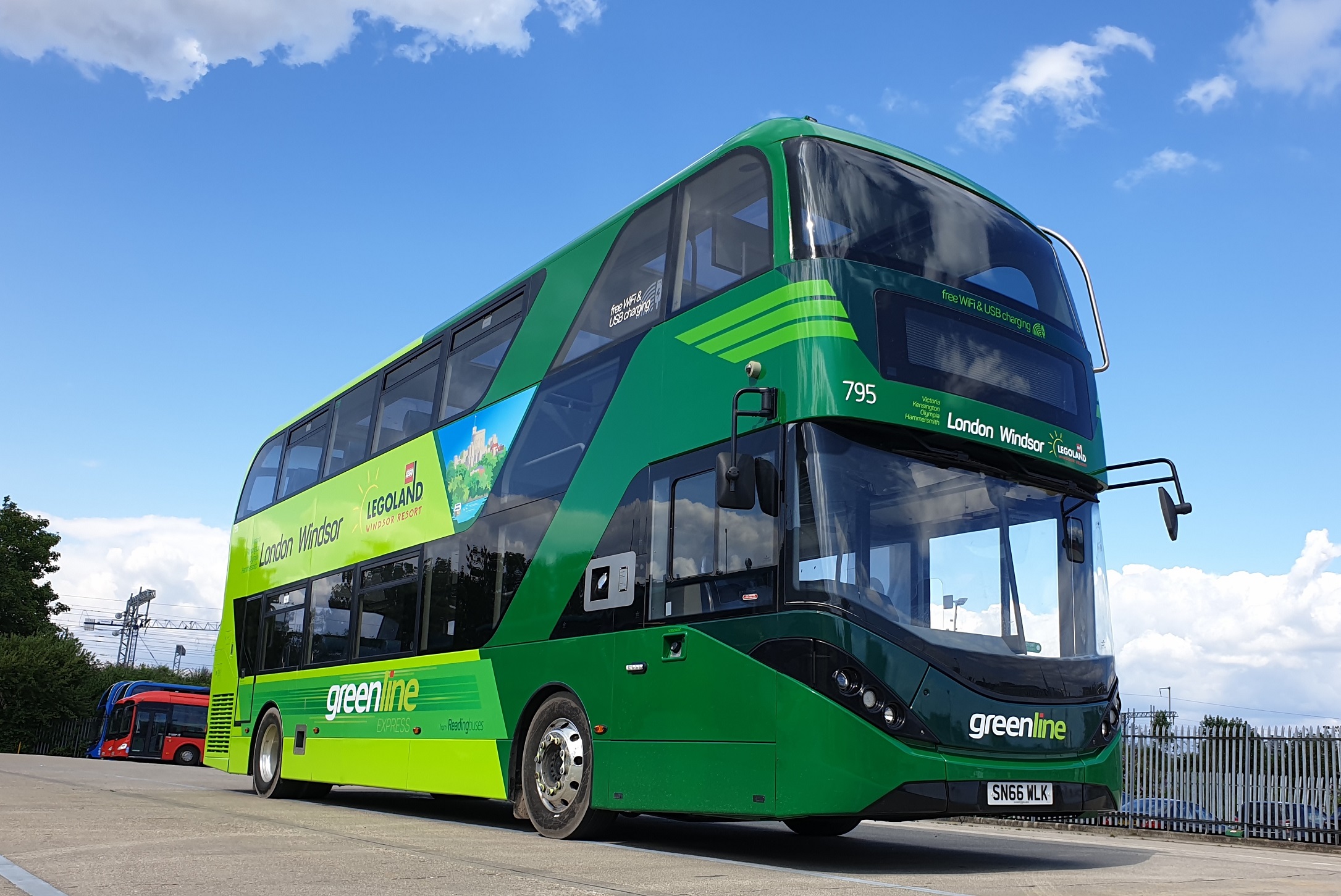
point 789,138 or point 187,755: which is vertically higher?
point 789,138

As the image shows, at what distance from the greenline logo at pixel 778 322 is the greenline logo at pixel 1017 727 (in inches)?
95.4

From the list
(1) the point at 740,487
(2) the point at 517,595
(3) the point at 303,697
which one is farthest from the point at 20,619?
(1) the point at 740,487

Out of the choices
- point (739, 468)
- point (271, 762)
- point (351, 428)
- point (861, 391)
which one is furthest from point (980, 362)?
point (271, 762)

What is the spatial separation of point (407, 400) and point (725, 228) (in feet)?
18.5

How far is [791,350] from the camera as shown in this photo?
7.65m

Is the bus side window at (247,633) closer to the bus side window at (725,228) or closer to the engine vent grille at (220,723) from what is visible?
the engine vent grille at (220,723)

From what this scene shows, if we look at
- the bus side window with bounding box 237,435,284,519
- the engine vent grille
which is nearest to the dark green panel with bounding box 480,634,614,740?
the bus side window with bounding box 237,435,284,519

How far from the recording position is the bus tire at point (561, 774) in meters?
8.96

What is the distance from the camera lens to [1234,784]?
626 inches

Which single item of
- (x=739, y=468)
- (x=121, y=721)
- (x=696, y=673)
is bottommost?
(x=121, y=721)

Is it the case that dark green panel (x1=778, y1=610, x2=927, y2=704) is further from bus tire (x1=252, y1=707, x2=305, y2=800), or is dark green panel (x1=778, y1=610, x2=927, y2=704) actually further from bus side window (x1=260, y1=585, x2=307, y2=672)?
bus tire (x1=252, y1=707, x2=305, y2=800)

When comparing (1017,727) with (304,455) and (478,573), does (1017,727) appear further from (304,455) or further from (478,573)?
(304,455)

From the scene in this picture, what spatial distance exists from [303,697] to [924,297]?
31.5ft

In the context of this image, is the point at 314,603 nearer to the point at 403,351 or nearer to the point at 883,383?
the point at 403,351
